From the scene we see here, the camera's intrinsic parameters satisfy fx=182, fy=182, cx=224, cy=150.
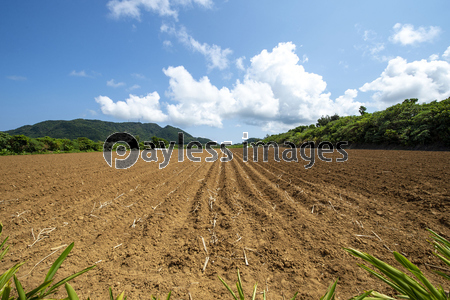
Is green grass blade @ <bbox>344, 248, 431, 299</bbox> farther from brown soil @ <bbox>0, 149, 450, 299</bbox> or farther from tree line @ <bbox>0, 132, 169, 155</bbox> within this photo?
tree line @ <bbox>0, 132, 169, 155</bbox>

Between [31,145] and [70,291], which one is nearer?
[70,291]

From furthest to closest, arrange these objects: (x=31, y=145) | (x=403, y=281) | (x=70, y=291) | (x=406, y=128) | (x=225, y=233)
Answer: (x=31, y=145) < (x=406, y=128) < (x=225, y=233) < (x=403, y=281) < (x=70, y=291)

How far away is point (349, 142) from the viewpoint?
106 feet

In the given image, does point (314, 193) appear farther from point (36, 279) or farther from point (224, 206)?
point (36, 279)

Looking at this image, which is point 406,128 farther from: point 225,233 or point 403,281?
point 403,281

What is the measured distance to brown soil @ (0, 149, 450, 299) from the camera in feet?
8.70

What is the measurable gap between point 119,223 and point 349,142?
123 feet

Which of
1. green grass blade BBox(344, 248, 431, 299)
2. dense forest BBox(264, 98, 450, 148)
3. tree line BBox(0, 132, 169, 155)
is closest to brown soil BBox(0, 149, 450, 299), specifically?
green grass blade BBox(344, 248, 431, 299)

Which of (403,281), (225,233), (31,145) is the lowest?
(225,233)

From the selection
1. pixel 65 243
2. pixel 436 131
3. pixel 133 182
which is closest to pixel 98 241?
pixel 65 243

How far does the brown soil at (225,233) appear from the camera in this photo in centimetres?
265

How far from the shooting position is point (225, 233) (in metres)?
3.91

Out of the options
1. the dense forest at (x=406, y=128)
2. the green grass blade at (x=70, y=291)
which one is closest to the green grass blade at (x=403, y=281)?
the green grass blade at (x=70, y=291)

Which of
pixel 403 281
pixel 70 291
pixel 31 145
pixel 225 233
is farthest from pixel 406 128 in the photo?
pixel 31 145
